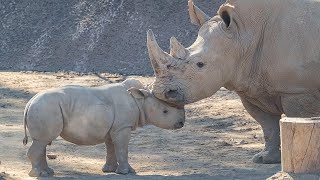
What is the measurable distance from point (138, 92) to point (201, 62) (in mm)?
734

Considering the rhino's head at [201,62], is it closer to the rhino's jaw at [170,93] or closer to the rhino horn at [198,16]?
the rhino's jaw at [170,93]

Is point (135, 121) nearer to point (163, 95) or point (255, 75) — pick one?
point (163, 95)

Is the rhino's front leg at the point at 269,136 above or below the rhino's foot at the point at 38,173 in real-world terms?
above

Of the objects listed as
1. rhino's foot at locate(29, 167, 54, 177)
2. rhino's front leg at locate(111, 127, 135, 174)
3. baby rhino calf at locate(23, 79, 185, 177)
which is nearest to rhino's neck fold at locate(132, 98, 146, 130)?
baby rhino calf at locate(23, 79, 185, 177)

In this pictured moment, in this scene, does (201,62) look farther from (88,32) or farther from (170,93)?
(88,32)

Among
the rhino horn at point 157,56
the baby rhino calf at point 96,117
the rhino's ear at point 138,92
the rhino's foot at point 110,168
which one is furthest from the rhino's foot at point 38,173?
the rhino horn at point 157,56

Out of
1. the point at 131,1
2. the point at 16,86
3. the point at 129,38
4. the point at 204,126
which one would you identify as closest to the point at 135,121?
the point at 204,126

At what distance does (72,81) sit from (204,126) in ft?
15.3

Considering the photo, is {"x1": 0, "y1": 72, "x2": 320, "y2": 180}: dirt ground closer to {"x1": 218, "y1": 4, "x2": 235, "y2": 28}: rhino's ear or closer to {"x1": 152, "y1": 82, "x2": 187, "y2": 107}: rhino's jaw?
{"x1": 152, "y1": 82, "x2": 187, "y2": 107}: rhino's jaw

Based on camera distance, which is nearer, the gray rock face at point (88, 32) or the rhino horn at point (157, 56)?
the rhino horn at point (157, 56)

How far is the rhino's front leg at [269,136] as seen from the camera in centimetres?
1063

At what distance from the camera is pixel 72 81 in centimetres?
1750

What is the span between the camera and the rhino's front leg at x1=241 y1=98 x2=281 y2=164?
1063 cm

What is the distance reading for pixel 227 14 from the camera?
10.5 m
